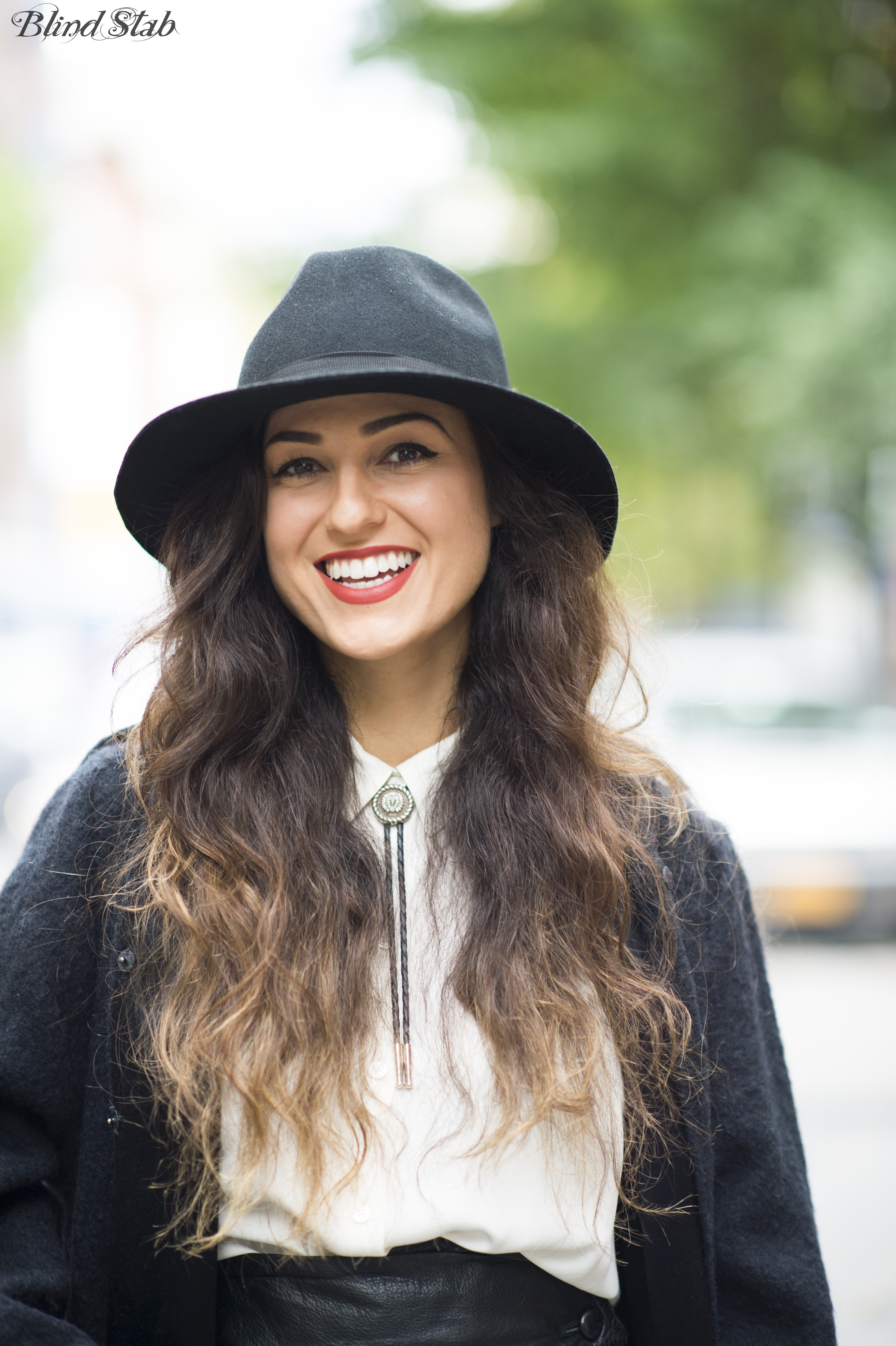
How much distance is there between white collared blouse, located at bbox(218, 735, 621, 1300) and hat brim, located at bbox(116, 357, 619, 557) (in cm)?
77

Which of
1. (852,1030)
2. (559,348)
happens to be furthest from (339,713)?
(559,348)

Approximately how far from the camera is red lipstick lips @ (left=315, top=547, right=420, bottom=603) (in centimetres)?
177

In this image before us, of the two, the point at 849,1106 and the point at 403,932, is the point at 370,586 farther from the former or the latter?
the point at 849,1106

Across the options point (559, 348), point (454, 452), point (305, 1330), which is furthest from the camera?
point (559, 348)

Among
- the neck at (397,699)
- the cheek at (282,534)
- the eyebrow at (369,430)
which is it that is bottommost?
the neck at (397,699)

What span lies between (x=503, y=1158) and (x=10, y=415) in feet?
101

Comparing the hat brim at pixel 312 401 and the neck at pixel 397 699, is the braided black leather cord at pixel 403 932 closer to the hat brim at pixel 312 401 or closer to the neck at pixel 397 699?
the neck at pixel 397 699

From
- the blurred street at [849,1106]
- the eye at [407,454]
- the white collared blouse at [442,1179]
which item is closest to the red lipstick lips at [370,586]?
the eye at [407,454]

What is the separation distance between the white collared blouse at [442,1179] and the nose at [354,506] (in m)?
0.63

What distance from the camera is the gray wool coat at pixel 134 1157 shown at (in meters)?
1.63

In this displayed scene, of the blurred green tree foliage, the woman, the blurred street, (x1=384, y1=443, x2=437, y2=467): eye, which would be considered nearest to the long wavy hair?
the woman

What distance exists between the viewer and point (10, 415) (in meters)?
29.4

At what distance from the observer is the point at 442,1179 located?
1.62 metres

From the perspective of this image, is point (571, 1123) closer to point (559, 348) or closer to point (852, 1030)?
point (852, 1030)
